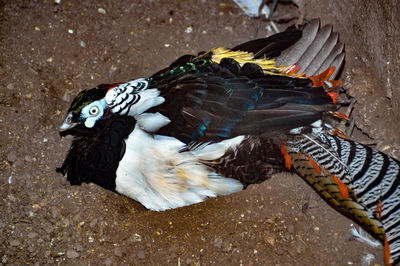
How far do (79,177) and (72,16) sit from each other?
5.24 feet

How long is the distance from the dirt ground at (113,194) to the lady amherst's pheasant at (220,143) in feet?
0.49

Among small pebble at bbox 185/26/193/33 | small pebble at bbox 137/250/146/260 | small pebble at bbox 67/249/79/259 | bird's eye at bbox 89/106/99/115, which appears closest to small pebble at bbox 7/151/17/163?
bird's eye at bbox 89/106/99/115

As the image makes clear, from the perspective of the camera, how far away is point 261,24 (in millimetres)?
3756

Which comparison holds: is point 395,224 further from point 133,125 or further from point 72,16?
point 72,16

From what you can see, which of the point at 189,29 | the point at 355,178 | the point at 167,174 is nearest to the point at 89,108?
the point at 167,174

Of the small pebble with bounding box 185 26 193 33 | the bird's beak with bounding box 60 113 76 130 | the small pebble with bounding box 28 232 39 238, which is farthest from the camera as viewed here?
the small pebble with bounding box 185 26 193 33

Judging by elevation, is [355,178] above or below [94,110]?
below

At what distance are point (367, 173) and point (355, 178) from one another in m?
0.08

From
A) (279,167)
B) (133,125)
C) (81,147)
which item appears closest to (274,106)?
(279,167)

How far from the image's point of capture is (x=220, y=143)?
264 cm

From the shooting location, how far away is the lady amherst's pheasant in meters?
2.55

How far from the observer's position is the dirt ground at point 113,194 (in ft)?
8.98

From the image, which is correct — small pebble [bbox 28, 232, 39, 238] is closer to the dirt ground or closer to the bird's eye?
the dirt ground

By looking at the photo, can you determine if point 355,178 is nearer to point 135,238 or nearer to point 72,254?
point 135,238
